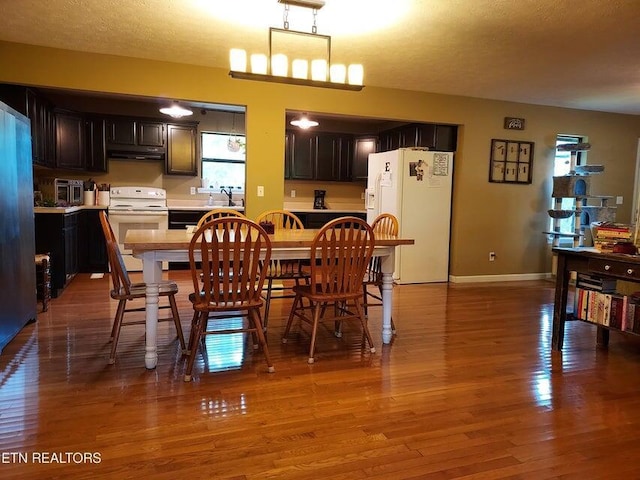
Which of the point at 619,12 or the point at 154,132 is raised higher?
the point at 619,12

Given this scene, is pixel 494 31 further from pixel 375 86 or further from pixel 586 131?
pixel 586 131

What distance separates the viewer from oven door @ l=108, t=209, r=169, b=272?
19.7ft

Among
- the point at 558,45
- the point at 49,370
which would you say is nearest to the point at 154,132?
the point at 49,370

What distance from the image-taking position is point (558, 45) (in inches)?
143

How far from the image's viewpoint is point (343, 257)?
9.45ft

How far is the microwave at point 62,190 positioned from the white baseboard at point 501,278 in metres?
4.93

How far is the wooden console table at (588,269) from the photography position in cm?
276

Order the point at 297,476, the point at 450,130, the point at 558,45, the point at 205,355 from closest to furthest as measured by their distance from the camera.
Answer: the point at 297,476, the point at 205,355, the point at 558,45, the point at 450,130

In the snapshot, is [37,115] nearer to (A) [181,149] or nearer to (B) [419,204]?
(A) [181,149]

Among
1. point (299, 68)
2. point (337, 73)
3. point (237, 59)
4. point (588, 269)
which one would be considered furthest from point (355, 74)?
point (588, 269)

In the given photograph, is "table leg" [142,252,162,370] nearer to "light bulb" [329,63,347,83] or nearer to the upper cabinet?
"light bulb" [329,63,347,83]

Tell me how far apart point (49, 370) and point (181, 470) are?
1411mm

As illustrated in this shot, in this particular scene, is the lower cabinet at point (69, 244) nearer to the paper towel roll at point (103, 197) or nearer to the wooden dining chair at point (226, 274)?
the paper towel roll at point (103, 197)

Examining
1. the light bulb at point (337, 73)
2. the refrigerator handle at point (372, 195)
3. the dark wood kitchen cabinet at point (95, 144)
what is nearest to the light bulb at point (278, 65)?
A: the light bulb at point (337, 73)
